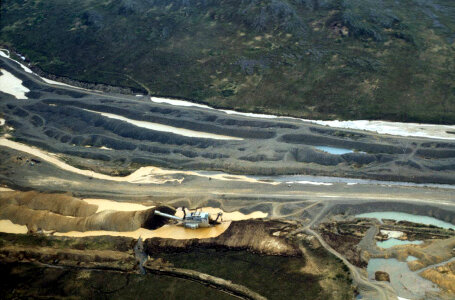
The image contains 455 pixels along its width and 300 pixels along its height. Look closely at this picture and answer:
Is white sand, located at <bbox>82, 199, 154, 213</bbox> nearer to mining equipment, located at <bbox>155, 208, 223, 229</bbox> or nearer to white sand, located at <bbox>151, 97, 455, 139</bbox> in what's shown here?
mining equipment, located at <bbox>155, 208, 223, 229</bbox>

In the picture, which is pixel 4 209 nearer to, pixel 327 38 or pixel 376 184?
pixel 376 184

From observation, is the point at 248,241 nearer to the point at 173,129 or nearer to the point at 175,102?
the point at 173,129

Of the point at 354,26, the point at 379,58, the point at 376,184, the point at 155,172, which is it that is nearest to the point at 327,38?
the point at 354,26

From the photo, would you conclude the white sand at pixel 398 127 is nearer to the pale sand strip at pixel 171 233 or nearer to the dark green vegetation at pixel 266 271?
the pale sand strip at pixel 171 233

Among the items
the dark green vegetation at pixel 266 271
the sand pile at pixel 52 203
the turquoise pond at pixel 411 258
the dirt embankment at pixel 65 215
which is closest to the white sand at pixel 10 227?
the dirt embankment at pixel 65 215

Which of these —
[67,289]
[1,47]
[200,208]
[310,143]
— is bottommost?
[67,289]

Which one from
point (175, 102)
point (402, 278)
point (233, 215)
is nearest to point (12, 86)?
point (175, 102)

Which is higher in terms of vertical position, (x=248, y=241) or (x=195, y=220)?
(x=195, y=220)
